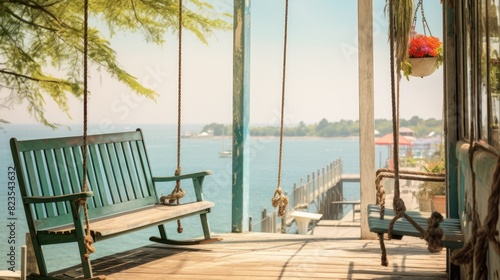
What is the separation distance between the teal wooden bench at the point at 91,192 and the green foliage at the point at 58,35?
8.89 metres

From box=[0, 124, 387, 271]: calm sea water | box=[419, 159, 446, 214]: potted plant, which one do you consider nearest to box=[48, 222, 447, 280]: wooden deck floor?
box=[419, 159, 446, 214]: potted plant

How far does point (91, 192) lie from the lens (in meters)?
3.56

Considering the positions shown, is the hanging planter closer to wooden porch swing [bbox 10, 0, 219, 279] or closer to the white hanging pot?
the white hanging pot

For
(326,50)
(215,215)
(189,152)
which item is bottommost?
(215,215)

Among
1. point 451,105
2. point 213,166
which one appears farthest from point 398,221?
point 213,166

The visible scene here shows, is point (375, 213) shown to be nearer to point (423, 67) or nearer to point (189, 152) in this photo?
point (423, 67)

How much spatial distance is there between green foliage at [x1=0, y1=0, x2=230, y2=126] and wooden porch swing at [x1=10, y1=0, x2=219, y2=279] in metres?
8.88

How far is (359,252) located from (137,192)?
4.79 ft

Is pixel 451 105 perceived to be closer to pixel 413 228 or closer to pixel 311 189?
pixel 413 228

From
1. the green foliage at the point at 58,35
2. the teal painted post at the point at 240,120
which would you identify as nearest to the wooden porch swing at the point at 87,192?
the teal painted post at the point at 240,120

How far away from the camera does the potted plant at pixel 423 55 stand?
18.1 feet

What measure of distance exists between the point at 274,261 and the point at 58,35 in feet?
36.5

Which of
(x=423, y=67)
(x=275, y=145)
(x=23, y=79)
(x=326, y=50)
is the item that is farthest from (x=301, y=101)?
(x=423, y=67)

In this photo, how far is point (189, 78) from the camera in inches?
2445
